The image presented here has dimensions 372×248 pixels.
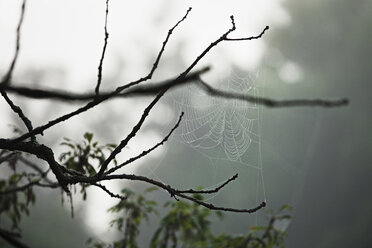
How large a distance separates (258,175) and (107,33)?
37.8m

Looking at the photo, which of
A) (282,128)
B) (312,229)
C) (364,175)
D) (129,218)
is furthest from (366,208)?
(129,218)

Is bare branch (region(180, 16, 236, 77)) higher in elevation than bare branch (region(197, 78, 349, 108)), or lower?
higher

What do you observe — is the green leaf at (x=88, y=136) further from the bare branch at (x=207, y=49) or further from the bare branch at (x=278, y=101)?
the bare branch at (x=278, y=101)

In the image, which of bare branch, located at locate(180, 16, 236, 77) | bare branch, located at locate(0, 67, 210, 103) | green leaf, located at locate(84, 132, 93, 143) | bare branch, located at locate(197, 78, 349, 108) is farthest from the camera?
green leaf, located at locate(84, 132, 93, 143)

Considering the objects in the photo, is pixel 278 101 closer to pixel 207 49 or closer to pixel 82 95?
pixel 82 95

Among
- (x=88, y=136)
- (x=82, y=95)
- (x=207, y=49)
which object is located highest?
(x=88, y=136)

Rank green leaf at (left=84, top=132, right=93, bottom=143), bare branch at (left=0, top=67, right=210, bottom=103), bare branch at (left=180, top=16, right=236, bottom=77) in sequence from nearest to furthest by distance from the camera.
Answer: bare branch at (left=0, top=67, right=210, bottom=103) < bare branch at (left=180, top=16, right=236, bottom=77) < green leaf at (left=84, top=132, right=93, bottom=143)

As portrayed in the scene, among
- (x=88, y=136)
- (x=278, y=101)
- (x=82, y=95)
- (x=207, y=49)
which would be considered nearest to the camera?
(x=82, y=95)

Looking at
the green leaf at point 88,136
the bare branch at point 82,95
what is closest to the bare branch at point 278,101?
the bare branch at point 82,95

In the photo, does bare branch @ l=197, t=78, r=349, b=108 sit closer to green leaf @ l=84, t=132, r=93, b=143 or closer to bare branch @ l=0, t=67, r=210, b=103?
bare branch @ l=0, t=67, r=210, b=103

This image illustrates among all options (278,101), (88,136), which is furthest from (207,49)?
(88,136)

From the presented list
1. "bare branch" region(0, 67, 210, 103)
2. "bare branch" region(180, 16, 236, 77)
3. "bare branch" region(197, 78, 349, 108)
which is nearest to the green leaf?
"bare branch" region(180, 16, 236, 77)

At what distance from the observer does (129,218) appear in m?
4.85

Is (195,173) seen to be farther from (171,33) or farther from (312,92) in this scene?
(171,33)
